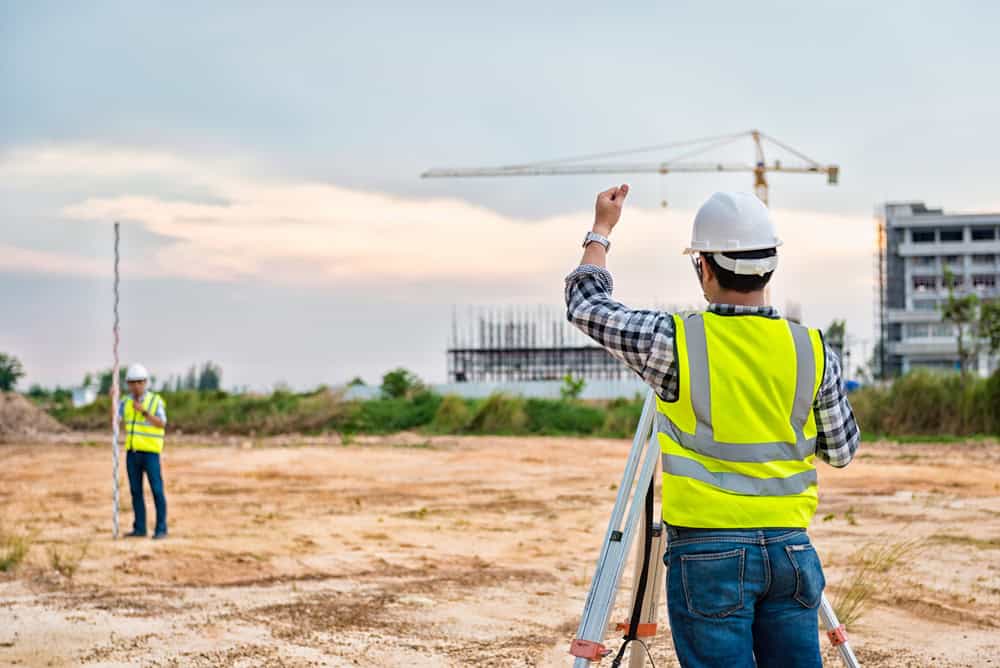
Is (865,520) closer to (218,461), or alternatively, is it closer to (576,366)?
(218,461)

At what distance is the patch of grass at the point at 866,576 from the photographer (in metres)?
7.00

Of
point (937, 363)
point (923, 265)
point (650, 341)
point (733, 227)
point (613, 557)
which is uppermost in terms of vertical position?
point (923, 265)

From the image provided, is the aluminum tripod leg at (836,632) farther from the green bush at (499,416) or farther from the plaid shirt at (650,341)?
the green bush at (499,416)

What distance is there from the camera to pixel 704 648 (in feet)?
8.14

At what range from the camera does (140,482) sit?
1103 centimetres

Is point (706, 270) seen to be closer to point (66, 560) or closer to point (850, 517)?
point (66, 560)

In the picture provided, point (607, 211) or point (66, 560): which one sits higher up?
point (607, 211)

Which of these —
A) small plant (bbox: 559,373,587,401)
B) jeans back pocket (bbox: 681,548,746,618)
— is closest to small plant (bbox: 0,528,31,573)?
jeans back pocket (bbox: 681,548,746,618)

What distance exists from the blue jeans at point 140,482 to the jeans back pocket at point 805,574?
365 inches

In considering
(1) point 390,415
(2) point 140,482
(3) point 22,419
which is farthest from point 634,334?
(3) point 22,419

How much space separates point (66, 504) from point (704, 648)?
1352cm

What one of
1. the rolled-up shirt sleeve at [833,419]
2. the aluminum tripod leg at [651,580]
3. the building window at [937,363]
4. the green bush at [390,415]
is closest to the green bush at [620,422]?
the green bush at [390,415]

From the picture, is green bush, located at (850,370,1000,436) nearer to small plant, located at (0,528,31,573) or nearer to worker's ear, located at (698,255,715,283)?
small plant, located at (0,528,31,573)

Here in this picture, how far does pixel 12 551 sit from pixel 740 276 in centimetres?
872
